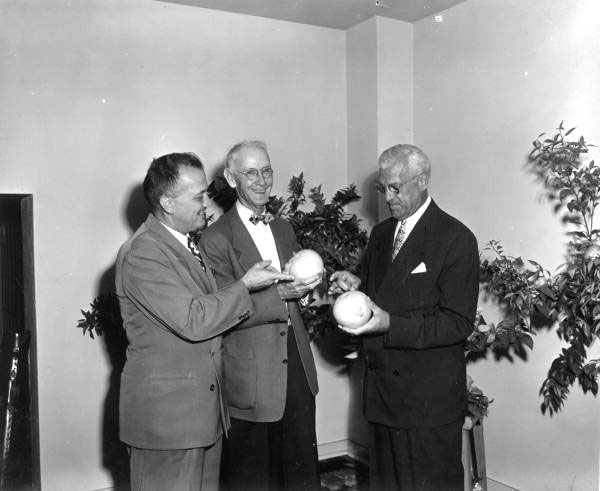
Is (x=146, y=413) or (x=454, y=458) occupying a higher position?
(x=146, y=413)

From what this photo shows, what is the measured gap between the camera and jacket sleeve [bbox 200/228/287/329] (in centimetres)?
233

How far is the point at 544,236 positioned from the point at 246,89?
1952 mm

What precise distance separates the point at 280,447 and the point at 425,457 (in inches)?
24.7

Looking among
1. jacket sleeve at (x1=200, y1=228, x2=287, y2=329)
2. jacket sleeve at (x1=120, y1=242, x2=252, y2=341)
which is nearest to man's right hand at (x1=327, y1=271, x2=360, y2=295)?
jacket sleeve at (x1=200, y1=228, x2=287, y2=329)

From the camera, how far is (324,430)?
4.12 m

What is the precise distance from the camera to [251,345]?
2.39m

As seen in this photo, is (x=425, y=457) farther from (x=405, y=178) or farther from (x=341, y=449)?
(x=341, y=449)

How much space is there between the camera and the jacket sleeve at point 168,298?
6.15ft

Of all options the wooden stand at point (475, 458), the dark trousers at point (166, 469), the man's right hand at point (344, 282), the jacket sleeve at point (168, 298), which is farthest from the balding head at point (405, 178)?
the wooden stand at point (475, 458)

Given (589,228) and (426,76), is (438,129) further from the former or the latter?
(589,228)

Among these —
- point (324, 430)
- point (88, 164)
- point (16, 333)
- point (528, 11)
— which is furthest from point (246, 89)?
point (324, 430)

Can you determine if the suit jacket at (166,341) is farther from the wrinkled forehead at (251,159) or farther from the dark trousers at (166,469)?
the wrinkled forehead at (251,159)

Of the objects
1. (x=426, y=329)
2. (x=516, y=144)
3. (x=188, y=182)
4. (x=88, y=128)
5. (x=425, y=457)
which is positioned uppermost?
(x=88, y=128)

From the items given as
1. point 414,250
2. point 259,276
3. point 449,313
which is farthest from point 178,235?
point 449,313
